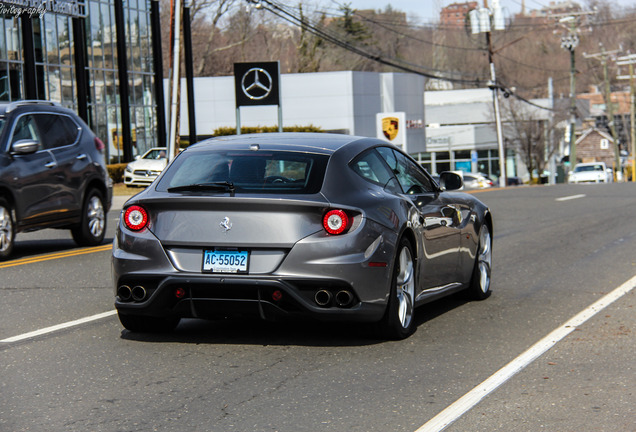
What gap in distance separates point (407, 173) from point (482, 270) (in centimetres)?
170

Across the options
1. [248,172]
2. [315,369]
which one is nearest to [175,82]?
[248,172]

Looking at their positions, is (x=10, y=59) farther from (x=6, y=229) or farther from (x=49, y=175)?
(x=6, y=229)

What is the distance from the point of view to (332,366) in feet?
21.6

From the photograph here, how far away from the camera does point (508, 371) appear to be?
6441 millimetres

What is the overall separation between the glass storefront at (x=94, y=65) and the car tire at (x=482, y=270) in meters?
30.4

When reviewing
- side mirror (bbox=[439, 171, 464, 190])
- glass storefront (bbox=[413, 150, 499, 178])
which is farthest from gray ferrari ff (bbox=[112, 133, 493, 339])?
glass storefront (bbox=[413, 150, 499, 178])

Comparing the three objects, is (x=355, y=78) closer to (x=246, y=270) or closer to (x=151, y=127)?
(x=151, y=127)

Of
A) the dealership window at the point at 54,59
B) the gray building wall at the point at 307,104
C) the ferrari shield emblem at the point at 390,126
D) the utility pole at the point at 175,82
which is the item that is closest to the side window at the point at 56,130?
the utility pole at the point at 175,82

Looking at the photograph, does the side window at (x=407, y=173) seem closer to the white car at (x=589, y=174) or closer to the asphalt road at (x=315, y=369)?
the asphalt road at (x=315, y=369)

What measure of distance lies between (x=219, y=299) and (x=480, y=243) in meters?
3.62

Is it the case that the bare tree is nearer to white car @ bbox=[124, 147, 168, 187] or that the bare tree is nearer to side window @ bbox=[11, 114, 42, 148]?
white car @ bbox=[124, 147, 168, 187]

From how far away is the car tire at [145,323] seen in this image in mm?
7504

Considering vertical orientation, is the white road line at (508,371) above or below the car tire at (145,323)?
below

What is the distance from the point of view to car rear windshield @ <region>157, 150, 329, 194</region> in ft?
23.2
